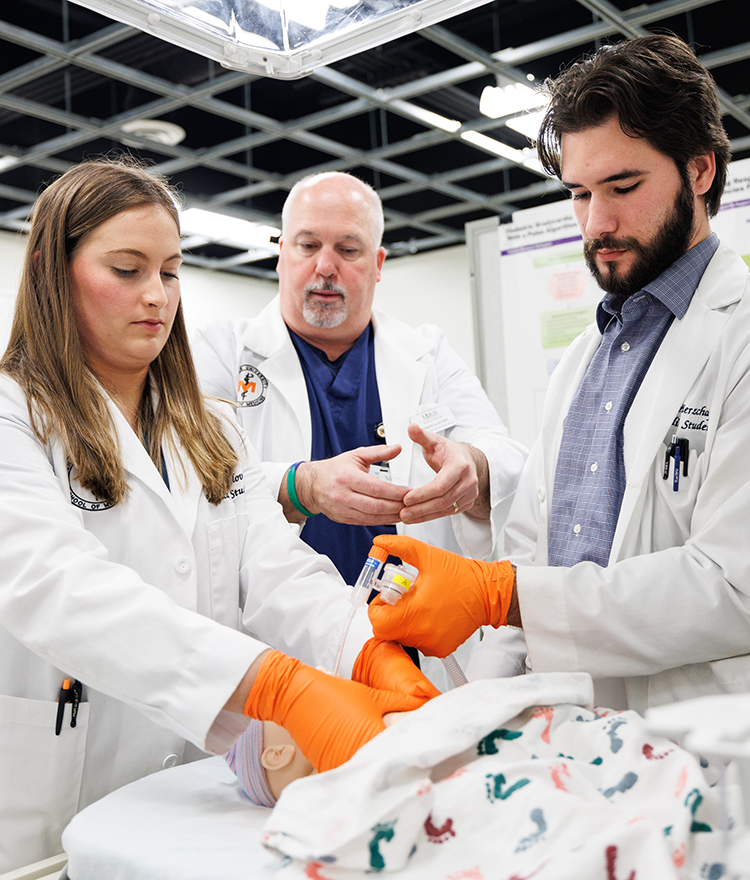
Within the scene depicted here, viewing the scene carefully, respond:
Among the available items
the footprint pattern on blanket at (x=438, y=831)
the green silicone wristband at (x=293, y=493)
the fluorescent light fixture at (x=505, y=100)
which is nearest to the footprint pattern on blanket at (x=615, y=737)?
the footprint pattern on blanket at (x=438, y=831)

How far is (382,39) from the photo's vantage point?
52.3 inches

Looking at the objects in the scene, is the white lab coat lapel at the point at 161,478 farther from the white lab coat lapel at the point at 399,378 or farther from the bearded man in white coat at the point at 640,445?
the white lab coat lapel at the point at 399,378

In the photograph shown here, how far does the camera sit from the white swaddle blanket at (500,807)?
0.72 meters

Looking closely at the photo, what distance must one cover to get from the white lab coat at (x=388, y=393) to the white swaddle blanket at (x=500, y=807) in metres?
1.01

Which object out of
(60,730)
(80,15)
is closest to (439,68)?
(80,15)

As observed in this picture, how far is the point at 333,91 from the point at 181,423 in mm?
4638

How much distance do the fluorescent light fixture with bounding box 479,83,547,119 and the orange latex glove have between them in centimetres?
515

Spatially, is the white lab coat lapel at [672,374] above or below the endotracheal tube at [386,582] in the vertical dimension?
above

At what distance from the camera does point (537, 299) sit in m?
3.09

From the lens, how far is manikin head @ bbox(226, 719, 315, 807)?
1.09 metres

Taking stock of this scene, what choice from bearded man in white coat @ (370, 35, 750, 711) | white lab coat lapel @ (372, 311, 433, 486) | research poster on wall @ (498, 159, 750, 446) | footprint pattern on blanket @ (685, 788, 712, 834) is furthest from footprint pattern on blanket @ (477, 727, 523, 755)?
research poster on wall @ (498, 159, 750, 446)

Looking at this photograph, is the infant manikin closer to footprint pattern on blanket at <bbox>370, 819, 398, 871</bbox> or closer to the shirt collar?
footprint pattern on blanket at <bbox>370, 819, 398, 871</bbox>

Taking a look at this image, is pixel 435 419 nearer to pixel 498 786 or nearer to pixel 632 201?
pixel 632 201

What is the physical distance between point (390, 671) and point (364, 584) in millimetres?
148
